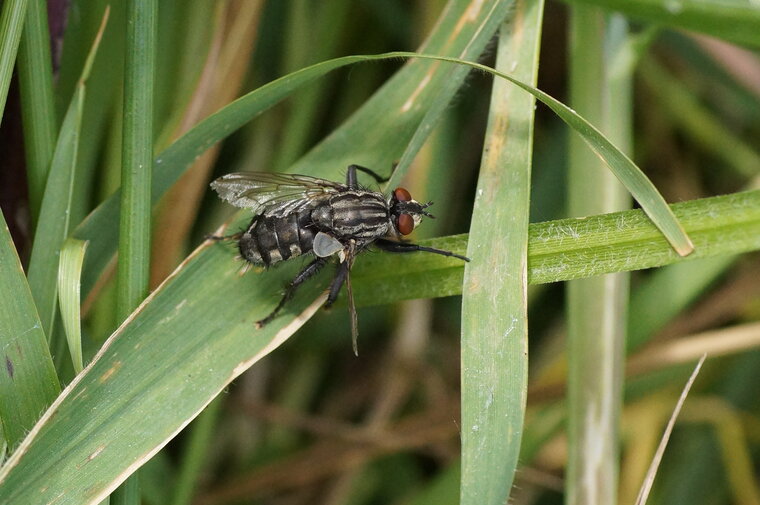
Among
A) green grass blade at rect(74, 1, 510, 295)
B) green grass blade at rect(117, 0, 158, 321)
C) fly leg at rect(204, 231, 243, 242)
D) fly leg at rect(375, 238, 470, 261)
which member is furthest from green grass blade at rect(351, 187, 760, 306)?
green grass blade at rect(117, 0, 158, 321)

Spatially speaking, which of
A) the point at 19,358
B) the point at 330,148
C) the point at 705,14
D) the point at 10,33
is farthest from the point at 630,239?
the point at 10,33

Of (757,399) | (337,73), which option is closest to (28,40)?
(337,73)

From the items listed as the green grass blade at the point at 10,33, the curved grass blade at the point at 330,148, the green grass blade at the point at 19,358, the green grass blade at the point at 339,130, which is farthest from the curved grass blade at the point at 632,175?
the green grass blade at the point at 19,358

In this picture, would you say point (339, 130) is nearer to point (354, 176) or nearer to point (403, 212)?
point (354, 176)

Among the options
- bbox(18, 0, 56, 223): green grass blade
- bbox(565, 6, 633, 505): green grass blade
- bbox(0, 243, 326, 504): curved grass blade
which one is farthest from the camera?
bbox(565, 6, 633, 505): green grass blade

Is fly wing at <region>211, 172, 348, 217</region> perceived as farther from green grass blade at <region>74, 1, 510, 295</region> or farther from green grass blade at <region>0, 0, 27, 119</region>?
green grass blade at <region>0, 0, 27, 119</region>
